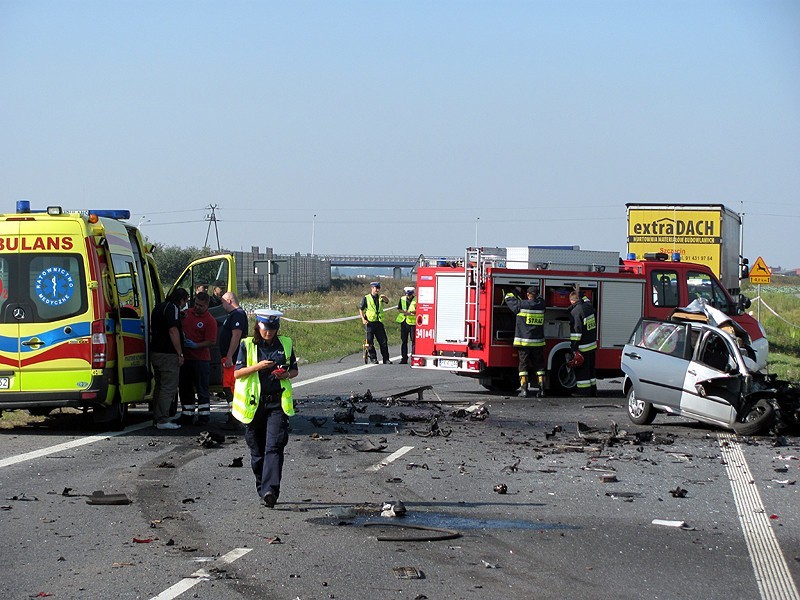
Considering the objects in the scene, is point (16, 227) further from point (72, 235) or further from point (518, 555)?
point (518, 555)

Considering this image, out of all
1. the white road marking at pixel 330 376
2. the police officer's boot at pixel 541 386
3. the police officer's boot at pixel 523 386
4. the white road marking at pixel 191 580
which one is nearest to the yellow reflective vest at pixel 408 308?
the white road marking at pixel 330 376

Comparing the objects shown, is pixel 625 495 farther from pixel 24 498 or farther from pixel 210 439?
pixel 24 498

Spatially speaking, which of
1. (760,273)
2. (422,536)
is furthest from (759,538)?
(760,273)

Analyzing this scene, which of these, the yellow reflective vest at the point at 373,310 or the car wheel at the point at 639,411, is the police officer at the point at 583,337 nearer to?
the car wheel at the point at 639,411

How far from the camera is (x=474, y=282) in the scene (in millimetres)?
19734

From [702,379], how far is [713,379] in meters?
0.20

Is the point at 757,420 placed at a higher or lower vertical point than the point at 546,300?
lower

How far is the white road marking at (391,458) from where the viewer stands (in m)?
11.5

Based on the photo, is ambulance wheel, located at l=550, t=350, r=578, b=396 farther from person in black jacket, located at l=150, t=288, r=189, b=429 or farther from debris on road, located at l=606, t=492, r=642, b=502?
debris on road, located at l=606, t=492, r=642, b=502

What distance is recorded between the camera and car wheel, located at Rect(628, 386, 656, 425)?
1556cm

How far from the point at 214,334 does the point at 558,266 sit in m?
7.65

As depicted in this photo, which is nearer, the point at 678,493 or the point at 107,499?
the point at 107,499

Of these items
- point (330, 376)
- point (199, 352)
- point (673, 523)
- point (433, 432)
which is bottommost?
point (330, 376)

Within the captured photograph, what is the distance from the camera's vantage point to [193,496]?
9672 mm
